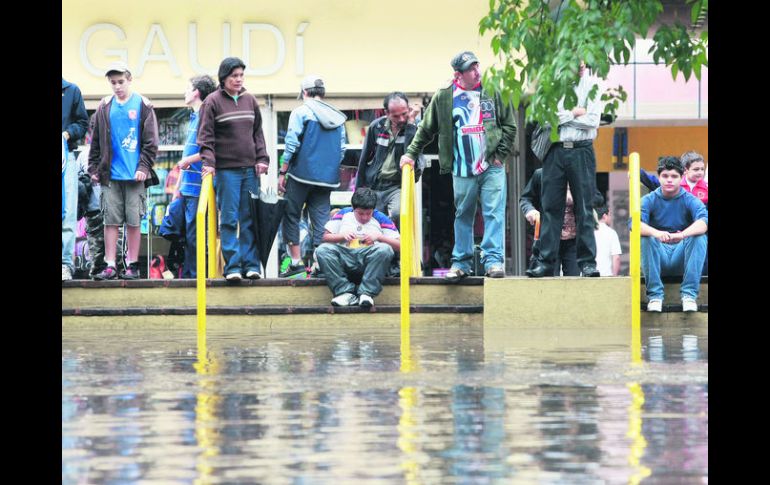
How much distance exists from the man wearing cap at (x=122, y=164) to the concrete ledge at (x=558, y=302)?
3206 mm

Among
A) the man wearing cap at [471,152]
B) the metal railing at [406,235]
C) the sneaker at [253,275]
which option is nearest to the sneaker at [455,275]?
the man wearing cap at [471,152]

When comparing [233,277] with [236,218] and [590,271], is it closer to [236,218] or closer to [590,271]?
[236,218]

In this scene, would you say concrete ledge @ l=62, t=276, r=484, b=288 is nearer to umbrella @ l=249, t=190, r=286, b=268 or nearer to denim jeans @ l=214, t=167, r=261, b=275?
denim jeans @ l=214, t=167, r=261, b=275

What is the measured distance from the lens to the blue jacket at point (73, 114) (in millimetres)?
14406

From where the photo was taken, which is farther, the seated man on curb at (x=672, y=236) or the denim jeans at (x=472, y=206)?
the denim jeans at (x=472, y=206)

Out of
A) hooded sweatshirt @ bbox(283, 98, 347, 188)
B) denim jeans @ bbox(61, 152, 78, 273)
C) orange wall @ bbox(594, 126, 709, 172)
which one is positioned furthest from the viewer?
orange wall @ bbox(594, 126, 709, 172)

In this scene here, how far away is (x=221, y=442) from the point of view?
6.70 metres

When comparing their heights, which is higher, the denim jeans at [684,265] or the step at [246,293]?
the denim jeans at [684,265]

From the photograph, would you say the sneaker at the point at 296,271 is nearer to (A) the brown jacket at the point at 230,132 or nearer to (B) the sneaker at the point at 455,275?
(A) the brown jacket at the point at 230,132

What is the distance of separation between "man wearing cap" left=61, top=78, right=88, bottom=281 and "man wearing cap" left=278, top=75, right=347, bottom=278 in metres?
1.81

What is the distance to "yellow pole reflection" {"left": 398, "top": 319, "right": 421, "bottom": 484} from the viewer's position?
601 centimetres

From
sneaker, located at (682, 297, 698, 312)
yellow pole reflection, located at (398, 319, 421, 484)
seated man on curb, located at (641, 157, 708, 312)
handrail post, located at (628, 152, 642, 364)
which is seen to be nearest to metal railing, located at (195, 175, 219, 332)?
yellow pole reflection, located at (398, 319, 421, 484)
